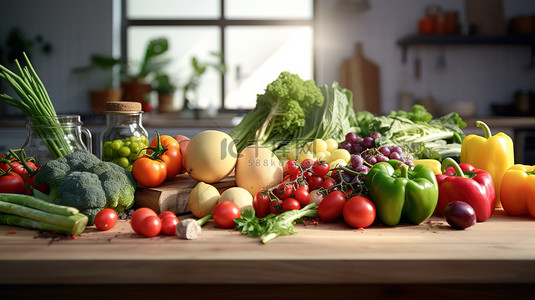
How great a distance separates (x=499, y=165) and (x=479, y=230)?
46cm

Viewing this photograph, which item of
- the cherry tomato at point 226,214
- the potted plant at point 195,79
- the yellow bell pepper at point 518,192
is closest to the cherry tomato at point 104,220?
the cherry tomato at point 226,214

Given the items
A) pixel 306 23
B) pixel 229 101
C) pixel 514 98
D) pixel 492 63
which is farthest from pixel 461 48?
pixel 229 101

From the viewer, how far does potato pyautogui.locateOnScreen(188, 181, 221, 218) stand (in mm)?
1329

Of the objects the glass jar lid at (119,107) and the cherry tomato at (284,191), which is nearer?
the cherry tomato at (284,191)

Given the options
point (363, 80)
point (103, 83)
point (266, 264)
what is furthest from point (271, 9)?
point (266, 264)

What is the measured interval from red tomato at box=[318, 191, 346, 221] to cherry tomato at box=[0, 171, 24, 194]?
93 centimetres

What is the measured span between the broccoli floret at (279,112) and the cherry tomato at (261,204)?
1.88ft

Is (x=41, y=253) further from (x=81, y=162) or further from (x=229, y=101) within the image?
(x=229, y=101)

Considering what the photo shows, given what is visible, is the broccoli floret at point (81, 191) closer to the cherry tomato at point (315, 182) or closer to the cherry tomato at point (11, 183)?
the cherry tomato at point (11, 183)

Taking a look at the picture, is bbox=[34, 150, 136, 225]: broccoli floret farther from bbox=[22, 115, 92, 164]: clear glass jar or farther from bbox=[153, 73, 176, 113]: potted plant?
bbox=[153, 73, 176, 113]: potted plant

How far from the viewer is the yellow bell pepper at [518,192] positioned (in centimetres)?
136

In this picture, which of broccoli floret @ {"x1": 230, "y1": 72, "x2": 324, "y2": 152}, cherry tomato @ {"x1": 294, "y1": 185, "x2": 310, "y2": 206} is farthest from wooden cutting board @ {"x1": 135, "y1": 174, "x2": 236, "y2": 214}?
broccoli floret @ {"x1": 230, "y1": 72, "x2": 324, "y2": 152}

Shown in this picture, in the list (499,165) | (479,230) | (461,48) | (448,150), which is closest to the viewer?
(479,230)

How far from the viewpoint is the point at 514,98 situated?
17.4 feet
